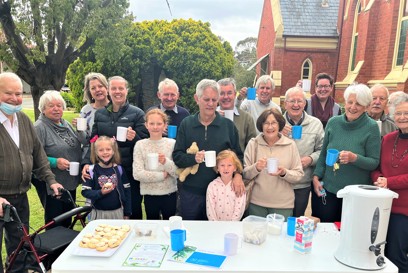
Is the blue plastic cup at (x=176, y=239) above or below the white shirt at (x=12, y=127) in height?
below

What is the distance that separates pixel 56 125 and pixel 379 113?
3.82 metres

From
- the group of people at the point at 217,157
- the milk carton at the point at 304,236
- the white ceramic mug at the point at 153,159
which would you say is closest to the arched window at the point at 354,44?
the group of people at the point at 217,157

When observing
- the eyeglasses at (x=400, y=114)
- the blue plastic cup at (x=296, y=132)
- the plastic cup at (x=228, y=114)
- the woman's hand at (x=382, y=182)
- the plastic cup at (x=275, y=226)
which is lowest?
the plastic cup at (x=275, y=226)

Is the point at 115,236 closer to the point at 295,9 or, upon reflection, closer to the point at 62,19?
the point at 62,19

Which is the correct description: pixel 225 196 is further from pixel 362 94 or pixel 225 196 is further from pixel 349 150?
pixel 362 94

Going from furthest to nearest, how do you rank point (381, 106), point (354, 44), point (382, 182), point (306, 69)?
1. point (306, 69)
2. point (354, 44)
3. point (381, 106)
4. point (382, 182)

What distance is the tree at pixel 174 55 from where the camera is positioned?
45.1 feet

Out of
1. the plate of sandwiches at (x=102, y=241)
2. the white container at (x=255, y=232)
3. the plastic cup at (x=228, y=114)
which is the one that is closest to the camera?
the plate of sandwiches at (x=102, y=241)

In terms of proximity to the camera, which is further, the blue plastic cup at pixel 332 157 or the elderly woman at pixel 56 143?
the elderly woman at pixel 56 143

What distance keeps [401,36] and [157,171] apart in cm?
1299

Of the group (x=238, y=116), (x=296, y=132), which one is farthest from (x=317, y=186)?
(x=238, y=116)

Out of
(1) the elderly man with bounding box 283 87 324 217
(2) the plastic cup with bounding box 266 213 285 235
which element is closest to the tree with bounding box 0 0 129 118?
(1) the elderly man with bounding box 283 87 324 217

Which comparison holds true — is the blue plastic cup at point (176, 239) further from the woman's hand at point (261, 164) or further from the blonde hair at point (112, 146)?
the blonde hair at point (112, 146)

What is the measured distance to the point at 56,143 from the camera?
363 centimetres
